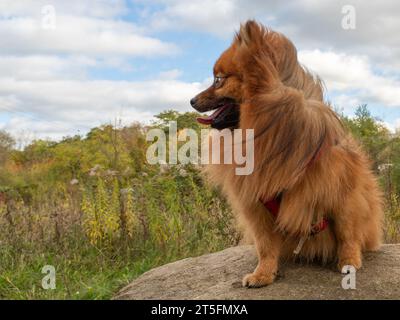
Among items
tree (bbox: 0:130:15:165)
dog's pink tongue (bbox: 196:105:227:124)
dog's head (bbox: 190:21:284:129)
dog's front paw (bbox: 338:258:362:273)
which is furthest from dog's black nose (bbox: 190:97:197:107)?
tree (bbox: 0:130:15:165)

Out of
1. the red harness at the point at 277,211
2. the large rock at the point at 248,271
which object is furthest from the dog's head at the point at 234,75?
the large rock at the point at 248,271

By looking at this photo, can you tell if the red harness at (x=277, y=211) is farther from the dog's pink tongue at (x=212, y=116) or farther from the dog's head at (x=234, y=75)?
the dog's pink tongue at (x=212, y=116)

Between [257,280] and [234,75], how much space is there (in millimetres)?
1534

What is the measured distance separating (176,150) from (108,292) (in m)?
2.71

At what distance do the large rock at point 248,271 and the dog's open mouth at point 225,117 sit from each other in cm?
124

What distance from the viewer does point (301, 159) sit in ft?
11.8

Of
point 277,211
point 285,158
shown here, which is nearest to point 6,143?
point 277,211

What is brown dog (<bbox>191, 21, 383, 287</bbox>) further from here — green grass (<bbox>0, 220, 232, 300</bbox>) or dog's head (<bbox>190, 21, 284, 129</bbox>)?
green grass (<bbox>0, 220, 232, 300</bbox>)

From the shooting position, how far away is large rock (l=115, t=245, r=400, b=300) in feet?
12.3

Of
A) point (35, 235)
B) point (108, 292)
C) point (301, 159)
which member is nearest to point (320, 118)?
point (301, 159)

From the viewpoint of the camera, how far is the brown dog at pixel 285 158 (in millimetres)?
3602

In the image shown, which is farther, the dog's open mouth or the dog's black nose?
the dog's black nose

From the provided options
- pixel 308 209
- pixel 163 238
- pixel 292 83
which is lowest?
pixel 163 238

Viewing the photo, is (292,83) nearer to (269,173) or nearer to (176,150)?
(269,173)
